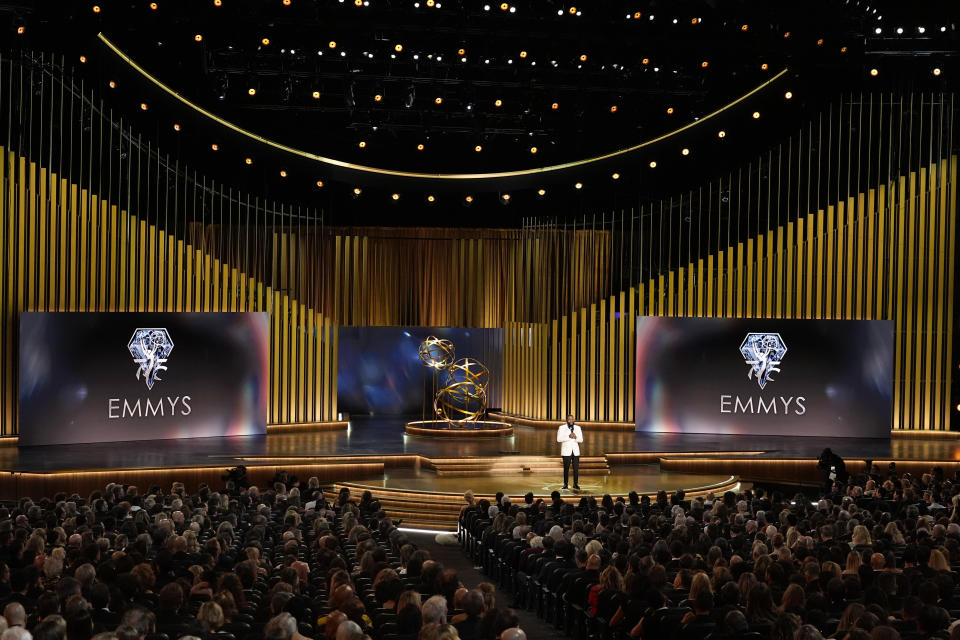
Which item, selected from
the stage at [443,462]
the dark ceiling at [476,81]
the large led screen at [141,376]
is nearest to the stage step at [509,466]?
the stage at [443,462]

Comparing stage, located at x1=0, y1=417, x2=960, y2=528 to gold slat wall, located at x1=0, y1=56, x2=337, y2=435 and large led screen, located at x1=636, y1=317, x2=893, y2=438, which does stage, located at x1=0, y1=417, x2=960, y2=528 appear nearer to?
large led screen, located at x1=636, y1=317, x2=893, y2=438

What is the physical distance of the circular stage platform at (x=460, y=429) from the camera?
20.5m

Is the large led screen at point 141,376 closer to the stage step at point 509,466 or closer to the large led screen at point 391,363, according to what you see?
the large led screen at point 391,363

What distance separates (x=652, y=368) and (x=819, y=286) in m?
3.61

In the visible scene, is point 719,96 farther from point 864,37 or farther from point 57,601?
point 57,601

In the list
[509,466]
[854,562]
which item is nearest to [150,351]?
[509,466]

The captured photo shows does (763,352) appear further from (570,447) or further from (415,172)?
(415,172)

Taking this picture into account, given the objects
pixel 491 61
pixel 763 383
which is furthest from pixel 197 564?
pixel 763 383

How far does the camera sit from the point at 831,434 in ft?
70.2

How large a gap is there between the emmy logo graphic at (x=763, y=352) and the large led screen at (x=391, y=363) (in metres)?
5.80

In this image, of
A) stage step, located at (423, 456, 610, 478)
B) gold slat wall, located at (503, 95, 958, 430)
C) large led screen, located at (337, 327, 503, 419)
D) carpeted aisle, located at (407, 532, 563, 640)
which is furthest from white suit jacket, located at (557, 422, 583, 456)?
large led screen, located at (337, 327, 503, 419)

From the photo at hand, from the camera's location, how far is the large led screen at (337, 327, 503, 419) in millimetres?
24984

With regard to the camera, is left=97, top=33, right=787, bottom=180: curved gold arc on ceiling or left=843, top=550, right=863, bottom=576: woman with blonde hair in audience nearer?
left=843, top=550, right=863, bottom=576: woman with blonde hair in audience

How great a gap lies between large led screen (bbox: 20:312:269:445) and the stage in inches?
17.9
